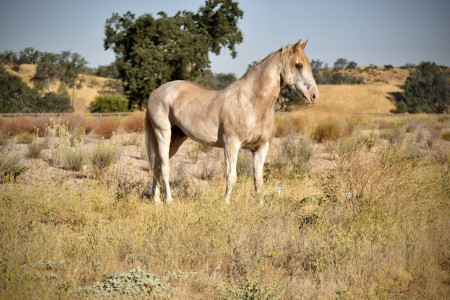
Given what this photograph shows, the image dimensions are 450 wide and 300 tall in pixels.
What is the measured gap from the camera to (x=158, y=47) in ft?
108

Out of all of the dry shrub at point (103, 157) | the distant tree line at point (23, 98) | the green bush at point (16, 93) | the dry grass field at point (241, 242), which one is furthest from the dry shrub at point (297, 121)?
the green bush at point (16, 93)

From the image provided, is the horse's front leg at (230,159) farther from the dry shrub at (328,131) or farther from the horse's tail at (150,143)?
the dry shrub at (328,131)

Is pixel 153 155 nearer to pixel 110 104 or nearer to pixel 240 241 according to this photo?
pixel 240 241

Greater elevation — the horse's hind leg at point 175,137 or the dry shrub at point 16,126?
the horse's hind leg at point 175,137

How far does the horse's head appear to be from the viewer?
5.63 m

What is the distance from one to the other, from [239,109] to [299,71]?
1014 mm

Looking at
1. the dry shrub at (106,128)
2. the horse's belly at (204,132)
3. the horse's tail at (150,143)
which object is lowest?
the dry shrub at (106,128)

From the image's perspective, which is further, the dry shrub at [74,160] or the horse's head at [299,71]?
the dry shrub at [74,160]

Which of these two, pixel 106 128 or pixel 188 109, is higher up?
pixel 188 109

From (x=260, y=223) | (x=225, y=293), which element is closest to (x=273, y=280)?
(x=225, y=293)

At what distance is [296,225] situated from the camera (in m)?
5.27

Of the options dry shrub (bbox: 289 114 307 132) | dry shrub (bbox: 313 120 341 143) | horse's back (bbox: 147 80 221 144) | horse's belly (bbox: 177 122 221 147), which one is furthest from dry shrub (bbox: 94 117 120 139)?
horse's belly (bbox: 177 122 221 147)

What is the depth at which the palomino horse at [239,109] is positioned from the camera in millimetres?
5711

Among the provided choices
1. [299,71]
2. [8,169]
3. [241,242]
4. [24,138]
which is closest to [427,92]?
[24,138]
